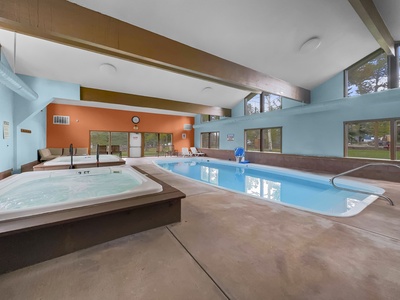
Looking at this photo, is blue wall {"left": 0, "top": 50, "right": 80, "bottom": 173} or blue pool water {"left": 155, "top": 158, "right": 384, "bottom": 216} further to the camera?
blue wall {"left": 0, "top": 50, "right": 80, "bottom": 173}

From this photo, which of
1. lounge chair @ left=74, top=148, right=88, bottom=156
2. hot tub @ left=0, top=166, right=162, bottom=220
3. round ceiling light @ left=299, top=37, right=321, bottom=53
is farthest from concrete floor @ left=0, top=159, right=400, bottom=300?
lounge chair @ left=74, top=148, right=88, bottom=156

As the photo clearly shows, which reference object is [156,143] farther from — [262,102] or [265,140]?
[262,102]

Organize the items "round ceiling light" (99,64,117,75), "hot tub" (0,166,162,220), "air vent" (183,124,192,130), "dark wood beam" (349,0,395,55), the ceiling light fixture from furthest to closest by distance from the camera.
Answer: "air vent" (183,124,192,130) < "round ceiling light" (99,64,117,75) < the ceiling light fixture < "dark wood beam" (349,0,395,55) < "hot tub" (0,166,162,220)

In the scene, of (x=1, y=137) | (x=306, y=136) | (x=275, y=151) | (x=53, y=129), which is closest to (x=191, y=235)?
(x=1, y=137)

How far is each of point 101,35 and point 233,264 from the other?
11.1 feet

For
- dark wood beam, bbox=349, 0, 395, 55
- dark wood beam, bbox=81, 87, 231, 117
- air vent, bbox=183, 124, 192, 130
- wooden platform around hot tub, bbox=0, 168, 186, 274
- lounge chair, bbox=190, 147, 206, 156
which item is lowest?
wooden platform around hot tub, bbox=0, 168, 186, 274

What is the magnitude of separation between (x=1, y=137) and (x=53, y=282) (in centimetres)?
484

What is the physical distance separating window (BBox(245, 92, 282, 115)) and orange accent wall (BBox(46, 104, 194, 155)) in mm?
4921

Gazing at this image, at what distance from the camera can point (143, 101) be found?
6824mm

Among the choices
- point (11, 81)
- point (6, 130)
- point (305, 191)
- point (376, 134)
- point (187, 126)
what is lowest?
point (305, 191)

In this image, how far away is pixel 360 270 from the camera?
4.23ft

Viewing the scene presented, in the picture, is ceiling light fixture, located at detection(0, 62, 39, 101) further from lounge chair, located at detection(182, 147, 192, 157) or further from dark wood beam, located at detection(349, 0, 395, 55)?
lounge chair, located at detection(182, 147, 192, 157)

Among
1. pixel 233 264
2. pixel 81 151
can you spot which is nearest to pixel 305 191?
pixel 233 264

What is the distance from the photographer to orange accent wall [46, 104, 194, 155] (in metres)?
8.01
